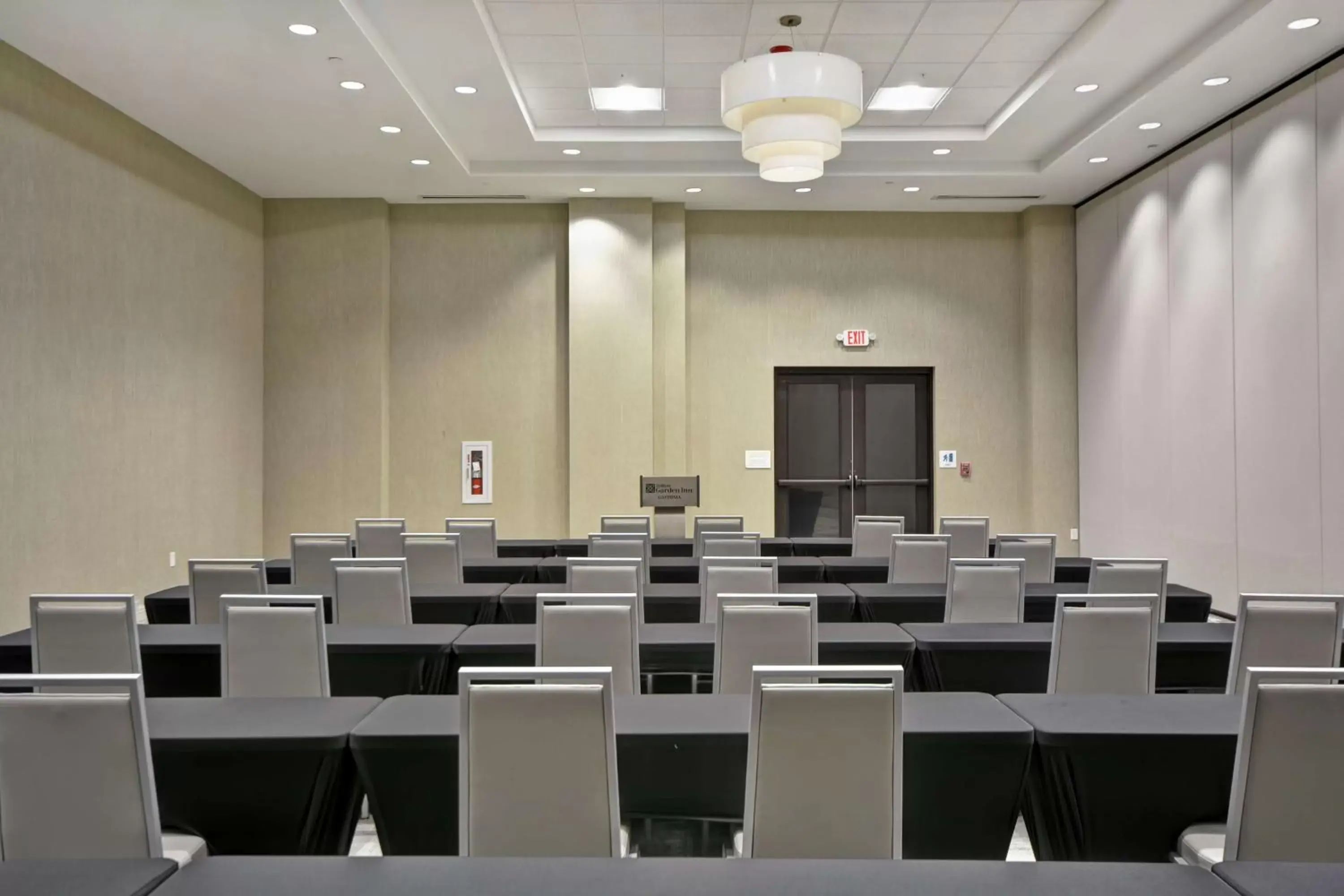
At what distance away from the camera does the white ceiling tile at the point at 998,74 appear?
8281 mm

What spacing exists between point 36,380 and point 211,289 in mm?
2989

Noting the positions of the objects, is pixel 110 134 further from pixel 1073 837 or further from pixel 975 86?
pixel 1073 837

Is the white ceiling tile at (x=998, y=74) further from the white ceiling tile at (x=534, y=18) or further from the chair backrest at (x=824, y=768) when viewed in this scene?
the chair backrest at (x=824, y=768)

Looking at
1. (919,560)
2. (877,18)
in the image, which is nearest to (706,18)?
(877,18)

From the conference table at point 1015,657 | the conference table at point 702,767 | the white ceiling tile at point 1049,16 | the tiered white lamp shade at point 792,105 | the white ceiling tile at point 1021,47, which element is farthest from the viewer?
the white ceiling tile at point 1021,47

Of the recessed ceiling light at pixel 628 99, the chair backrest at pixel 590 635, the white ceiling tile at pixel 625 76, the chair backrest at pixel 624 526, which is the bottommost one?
the chair backrest at pixel 590 635

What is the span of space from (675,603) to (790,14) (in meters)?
4.40

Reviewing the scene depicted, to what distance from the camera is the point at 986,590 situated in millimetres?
4910

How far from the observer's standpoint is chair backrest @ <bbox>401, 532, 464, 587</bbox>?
626 centimetres

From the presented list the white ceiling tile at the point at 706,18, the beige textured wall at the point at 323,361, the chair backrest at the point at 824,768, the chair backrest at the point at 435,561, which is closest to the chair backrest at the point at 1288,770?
the chair backrest at the point at 824,768

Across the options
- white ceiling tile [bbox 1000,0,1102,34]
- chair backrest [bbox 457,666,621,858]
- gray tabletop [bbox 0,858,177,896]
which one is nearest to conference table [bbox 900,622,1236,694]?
chair backrest [bbox 457,666,621,858]

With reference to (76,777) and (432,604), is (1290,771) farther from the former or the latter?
(432,604)

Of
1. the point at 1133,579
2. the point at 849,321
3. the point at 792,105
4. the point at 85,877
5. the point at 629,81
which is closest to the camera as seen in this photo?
the point at 85,877

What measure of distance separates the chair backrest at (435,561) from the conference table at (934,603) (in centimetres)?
240
